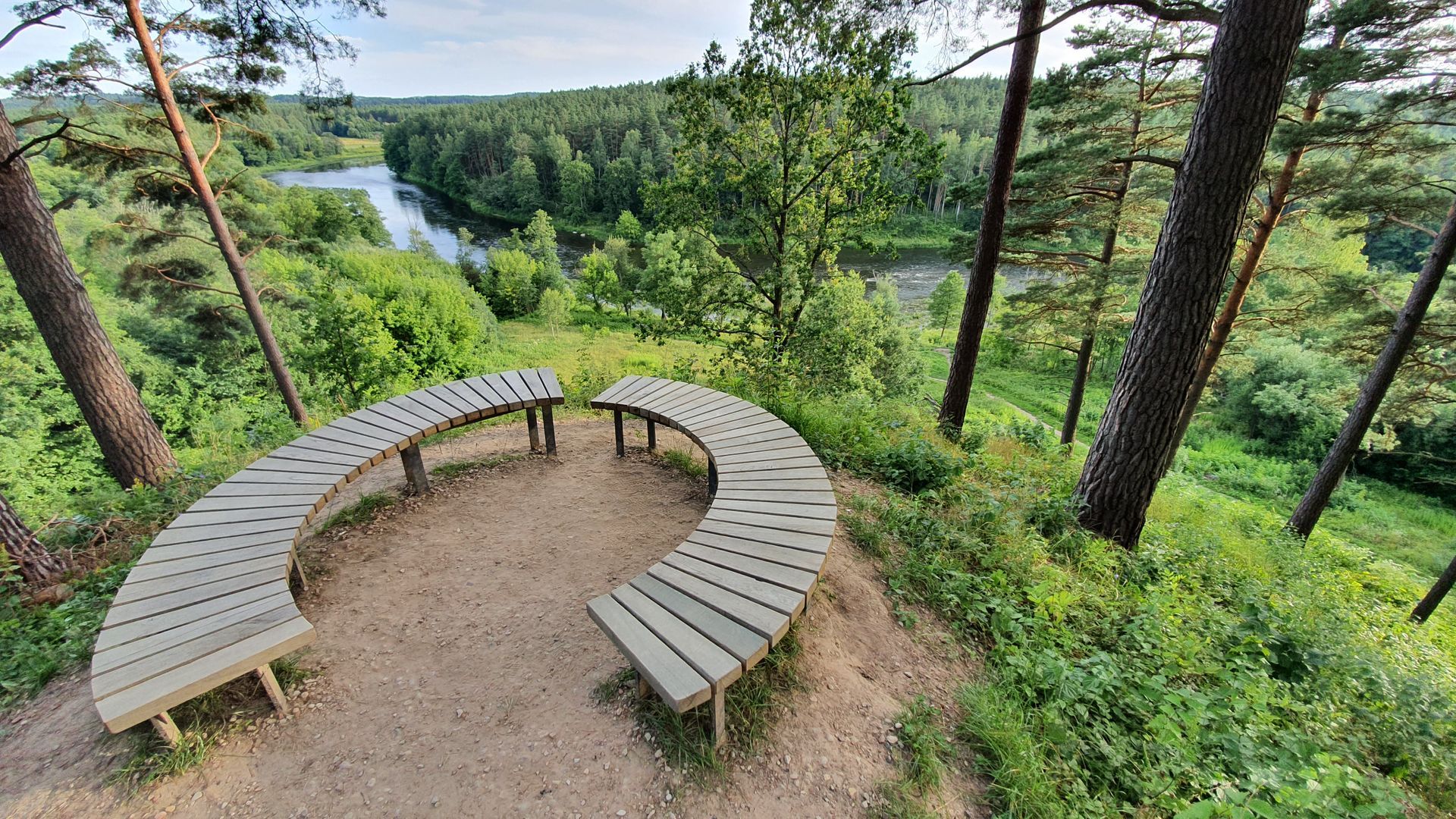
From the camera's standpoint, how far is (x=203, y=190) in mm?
6902

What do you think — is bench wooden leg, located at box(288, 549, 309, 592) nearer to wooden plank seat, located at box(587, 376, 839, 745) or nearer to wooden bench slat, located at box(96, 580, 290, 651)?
wooden bench slat, located at box(96, 580, 290, 651)

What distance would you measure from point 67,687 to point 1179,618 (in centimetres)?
546

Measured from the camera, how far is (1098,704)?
2324mm

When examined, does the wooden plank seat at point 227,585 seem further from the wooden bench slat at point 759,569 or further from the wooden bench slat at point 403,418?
the wooden bench slat at point 759,569

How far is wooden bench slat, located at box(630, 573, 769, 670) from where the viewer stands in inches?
78.7

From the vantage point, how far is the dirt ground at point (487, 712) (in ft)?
6.29

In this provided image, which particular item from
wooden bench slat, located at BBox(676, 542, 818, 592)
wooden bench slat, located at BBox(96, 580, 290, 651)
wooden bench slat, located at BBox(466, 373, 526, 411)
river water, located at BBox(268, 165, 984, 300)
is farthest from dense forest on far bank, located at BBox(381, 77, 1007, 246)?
wooden bench slat, located at BBox(96, 580, 290, 651)

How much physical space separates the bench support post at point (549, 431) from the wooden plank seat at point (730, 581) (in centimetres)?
157

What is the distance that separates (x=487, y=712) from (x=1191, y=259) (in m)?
4.60

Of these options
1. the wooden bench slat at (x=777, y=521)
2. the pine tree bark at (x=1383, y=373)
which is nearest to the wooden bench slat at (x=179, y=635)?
the wooden bench slat at (x=777, y=521)

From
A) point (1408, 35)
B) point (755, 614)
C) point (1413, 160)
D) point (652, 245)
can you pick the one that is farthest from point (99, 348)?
point (652, 245)

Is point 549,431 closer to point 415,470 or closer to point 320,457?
point 415,470

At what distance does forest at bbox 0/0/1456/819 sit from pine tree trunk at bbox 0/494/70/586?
0.06 feet

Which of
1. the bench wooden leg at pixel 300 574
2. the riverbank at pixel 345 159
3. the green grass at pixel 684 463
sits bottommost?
the green grass at pixel 684 463
